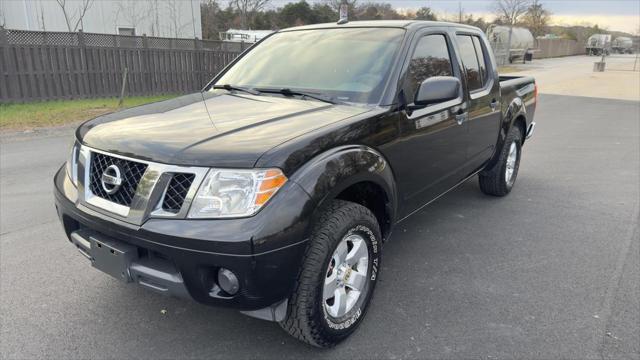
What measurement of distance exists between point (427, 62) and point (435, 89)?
619mm

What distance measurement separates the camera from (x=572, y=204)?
5.52 meters

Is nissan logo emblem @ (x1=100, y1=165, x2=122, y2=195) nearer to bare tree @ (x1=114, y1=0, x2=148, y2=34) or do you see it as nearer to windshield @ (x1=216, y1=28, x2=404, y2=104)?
windshield @ (x1=216, y1=28, x2=404, y2=104)

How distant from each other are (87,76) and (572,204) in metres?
11.9

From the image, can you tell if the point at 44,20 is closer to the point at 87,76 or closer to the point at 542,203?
the point at 87,76

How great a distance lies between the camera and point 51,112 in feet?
36.5

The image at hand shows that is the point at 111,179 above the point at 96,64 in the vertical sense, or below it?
below

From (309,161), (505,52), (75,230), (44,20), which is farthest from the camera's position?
(505,52)

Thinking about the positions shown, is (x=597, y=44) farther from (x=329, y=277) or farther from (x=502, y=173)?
(x=329, y=277)

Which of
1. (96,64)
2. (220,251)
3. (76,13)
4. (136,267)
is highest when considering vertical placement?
(76,13)

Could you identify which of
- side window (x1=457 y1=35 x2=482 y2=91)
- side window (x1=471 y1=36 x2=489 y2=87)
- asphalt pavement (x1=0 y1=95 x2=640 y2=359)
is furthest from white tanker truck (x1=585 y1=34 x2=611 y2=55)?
side window (x1=457 y1=35 x2=482 y2=91)

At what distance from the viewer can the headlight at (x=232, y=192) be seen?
2.27m

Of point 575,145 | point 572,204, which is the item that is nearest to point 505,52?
point 575,145

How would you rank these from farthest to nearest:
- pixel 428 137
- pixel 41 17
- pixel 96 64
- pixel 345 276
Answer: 1. pixel 41 17
2. pixel 96 64
3. pixel 428 137
4. pixel 345 276

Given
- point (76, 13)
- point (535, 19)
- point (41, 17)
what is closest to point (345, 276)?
point (41, 17)
